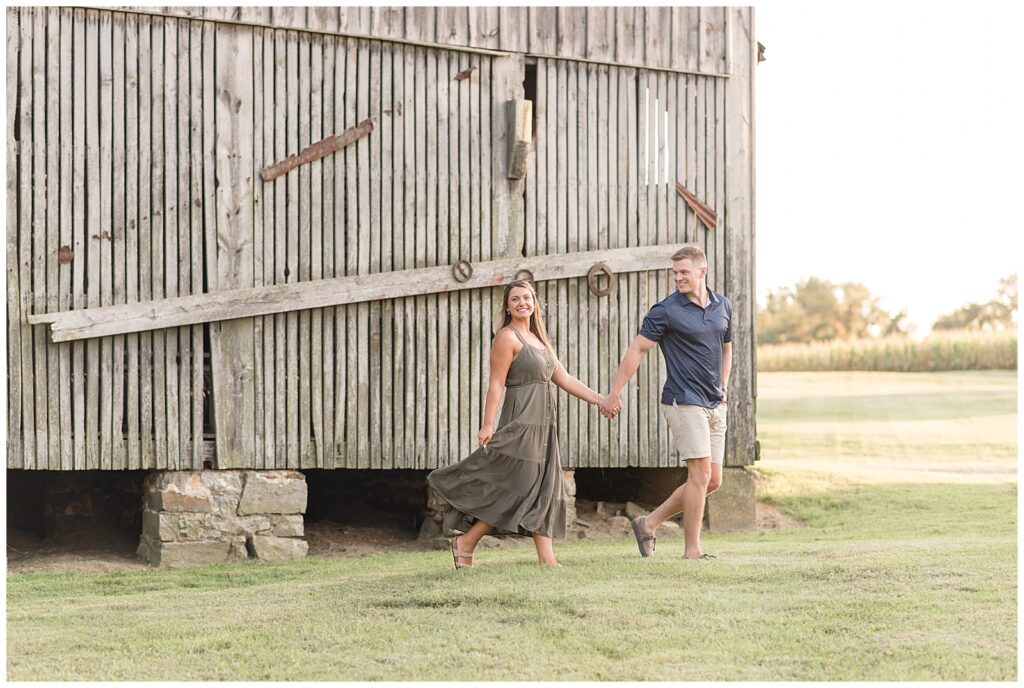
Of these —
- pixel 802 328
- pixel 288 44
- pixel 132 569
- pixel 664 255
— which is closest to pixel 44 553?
pixel 132 569

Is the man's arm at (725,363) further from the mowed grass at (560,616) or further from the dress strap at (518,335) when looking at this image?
the dress strap at (518,335)

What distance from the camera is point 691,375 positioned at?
7.34 meters

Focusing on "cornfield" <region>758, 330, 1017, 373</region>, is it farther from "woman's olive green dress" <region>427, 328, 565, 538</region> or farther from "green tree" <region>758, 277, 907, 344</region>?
"woman's olive green dress" <region>427, 328, 565, 538</region>

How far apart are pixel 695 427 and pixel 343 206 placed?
11.6 ft

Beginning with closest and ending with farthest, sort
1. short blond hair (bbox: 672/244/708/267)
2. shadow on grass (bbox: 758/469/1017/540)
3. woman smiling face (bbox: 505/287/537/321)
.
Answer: woman smiling face (bbox: 505/287/537/321)
short blond hair (bbox: 672/244/708/267)
shadow on grass (bbox: 758/469/1017/540)

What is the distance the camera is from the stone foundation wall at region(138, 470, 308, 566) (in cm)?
Answer: 890

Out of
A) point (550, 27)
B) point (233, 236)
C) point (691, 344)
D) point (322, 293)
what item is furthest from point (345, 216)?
point (691, 344)

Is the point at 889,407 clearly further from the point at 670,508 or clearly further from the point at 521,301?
the point at 521,301

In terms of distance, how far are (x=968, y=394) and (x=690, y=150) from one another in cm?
1586

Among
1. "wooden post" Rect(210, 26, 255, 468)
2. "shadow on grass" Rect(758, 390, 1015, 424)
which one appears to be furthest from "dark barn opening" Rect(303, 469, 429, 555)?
"shadow on grass" Rect(758, 390, 1015, 424)

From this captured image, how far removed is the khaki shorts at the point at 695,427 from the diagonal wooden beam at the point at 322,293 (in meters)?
2.55

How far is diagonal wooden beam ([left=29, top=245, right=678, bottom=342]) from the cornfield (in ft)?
70.4

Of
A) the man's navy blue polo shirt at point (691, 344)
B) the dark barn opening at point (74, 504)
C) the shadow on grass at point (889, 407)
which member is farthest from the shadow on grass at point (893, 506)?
the shadow on grass at point (889, 407)

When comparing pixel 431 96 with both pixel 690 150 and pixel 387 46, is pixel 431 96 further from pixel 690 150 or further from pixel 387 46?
pixel 690 150
